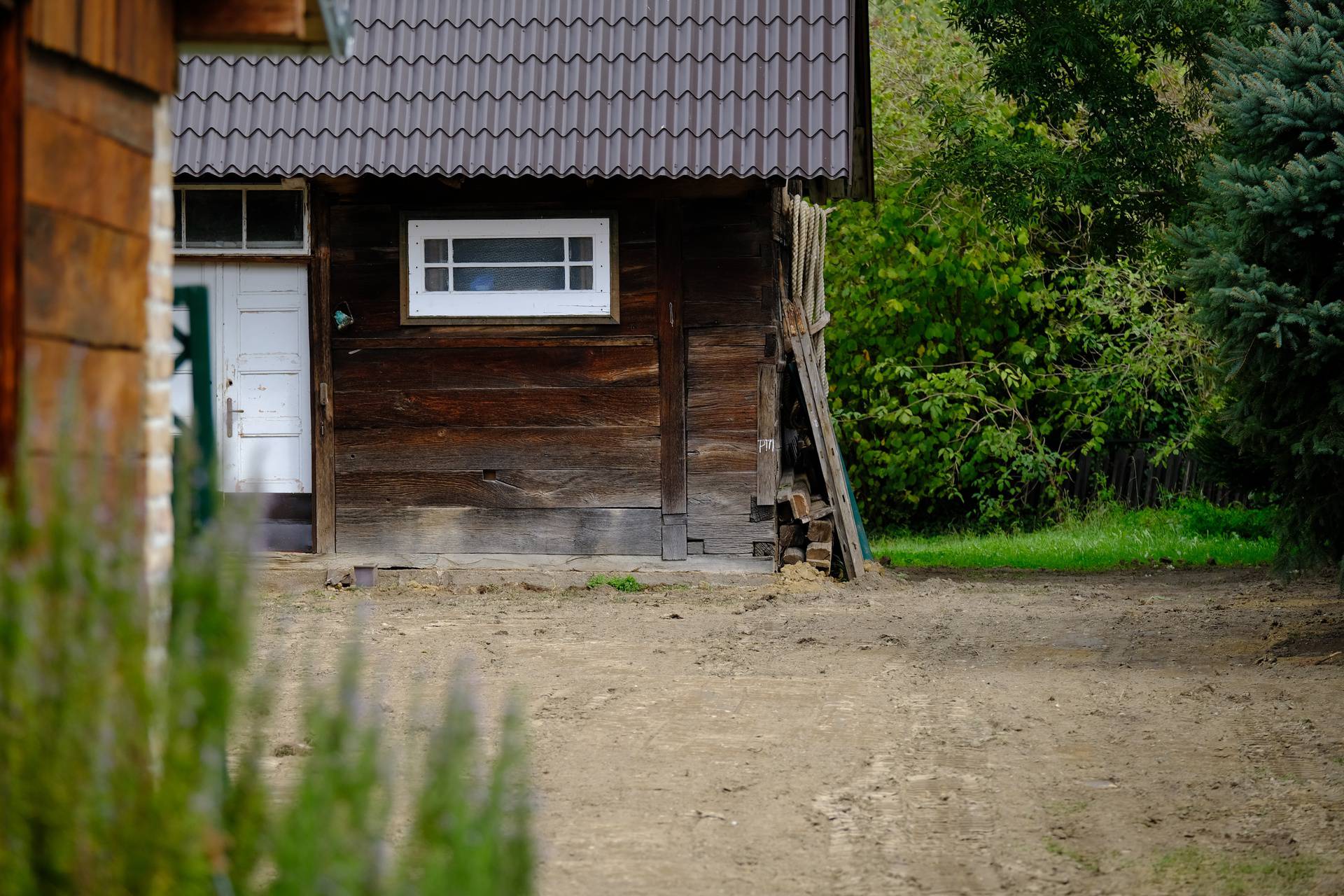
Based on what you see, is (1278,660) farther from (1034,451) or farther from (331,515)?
(1034,451)

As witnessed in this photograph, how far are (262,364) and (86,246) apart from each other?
25.9ft

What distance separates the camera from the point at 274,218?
36.4 ft

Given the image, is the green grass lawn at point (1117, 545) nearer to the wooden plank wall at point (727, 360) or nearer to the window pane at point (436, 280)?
the wooden plank wall at point (727, 360)

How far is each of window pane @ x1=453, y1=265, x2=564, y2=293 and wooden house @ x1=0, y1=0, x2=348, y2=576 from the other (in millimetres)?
6798

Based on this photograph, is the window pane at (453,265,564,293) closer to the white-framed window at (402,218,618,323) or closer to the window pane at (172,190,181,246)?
the white-framed window at (402,218,618,323)

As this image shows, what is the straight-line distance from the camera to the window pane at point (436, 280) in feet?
35.9

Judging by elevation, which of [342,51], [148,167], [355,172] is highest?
[355,172]

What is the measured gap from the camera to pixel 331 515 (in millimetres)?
11086

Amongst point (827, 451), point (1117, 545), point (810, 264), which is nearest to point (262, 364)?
point (827, 451)

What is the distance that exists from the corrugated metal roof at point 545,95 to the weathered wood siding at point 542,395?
0.50m

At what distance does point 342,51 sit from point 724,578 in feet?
23.3

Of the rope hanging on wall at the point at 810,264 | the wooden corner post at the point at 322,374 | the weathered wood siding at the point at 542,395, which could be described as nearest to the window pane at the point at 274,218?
the wooden corner post at the point at 322,374

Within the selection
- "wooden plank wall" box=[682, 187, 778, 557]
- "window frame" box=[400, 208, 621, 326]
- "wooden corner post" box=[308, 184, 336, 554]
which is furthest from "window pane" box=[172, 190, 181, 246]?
"wooden plank wall" box=[682, 187, 778, 557]

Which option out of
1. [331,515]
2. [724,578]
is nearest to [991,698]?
[724,578]
